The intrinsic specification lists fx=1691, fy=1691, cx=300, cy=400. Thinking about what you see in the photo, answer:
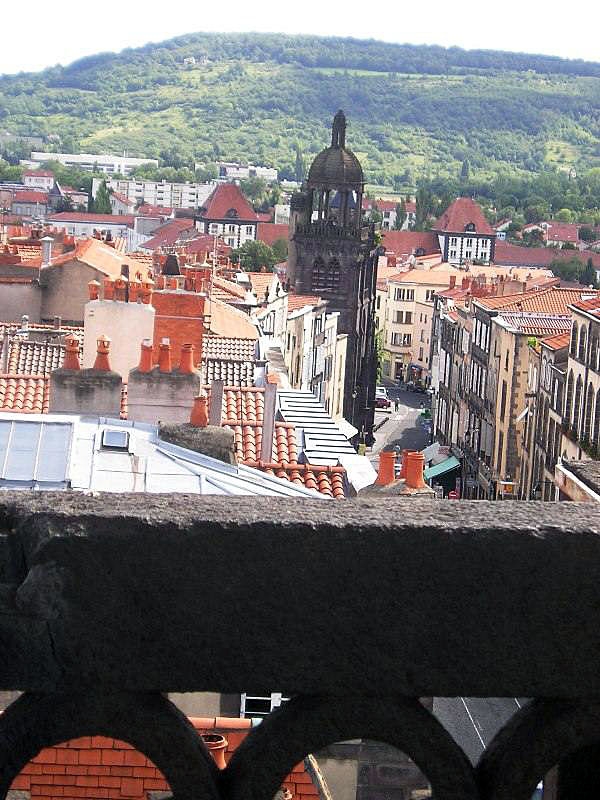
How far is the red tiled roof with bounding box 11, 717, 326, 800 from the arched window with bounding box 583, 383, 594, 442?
146 feet

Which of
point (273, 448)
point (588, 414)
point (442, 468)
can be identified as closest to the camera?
point (273, 448)

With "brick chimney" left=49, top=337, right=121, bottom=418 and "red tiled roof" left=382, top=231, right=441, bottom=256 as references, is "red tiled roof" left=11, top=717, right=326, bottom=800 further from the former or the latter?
"red tiled roof" left=382, top=231, right=441, bottom=256

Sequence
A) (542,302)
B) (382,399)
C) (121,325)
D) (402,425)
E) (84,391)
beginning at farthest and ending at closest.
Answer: (382,399) < (402,425) < (542,302) < (121,325) < (84,391)

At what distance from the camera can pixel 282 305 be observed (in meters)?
73.6

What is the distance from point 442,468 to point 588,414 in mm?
23277

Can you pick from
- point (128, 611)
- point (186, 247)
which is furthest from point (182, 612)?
point (186, 247)

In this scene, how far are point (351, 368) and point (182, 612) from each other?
320 feet

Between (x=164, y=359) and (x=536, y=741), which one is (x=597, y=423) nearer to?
(x=164, y=359)

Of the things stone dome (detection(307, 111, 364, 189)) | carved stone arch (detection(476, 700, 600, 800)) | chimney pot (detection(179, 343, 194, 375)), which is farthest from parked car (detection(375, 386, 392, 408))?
carved stone arch (detection(476, 700, 600, 800))

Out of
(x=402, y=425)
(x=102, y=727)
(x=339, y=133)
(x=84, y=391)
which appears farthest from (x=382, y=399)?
(x=102, y=727)

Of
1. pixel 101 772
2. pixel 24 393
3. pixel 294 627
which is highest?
pixel 294 627

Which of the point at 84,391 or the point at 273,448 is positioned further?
the point at 273,448

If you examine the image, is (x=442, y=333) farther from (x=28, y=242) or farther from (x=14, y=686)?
(x=14, y=686)

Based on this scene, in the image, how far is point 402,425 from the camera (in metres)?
109
